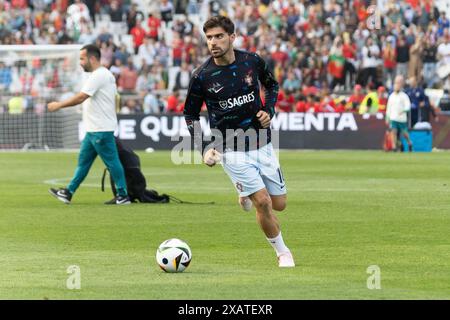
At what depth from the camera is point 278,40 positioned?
41.2 m

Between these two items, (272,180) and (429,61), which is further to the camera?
(429,61)

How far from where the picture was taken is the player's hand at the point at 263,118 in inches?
457

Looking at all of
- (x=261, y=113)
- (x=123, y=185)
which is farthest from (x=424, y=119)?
(x=261, y=113)

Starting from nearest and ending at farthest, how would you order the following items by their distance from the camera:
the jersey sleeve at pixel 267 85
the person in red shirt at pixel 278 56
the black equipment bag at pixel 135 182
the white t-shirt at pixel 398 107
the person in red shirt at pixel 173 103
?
the jersey sleeve at pixel 267 85 < the black equipment bag at pixel 135 182 < the white t-shirt at pixel 398 107 < the person in red shirt at pixel 173 103 < the person in red shirt at pixel 278 56

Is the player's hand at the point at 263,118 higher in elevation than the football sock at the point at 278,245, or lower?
higher

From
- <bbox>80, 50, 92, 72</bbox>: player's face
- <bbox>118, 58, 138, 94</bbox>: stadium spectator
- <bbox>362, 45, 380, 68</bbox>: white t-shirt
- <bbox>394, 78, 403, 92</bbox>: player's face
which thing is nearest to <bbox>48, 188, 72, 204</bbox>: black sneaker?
<bbox>80, 50, 92, 72</bbox>: player's face

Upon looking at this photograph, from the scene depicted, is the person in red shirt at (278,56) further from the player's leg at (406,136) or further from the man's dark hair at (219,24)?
the man's dark hair at (219,24)

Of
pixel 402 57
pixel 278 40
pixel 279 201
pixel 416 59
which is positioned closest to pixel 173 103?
pixel 278 40

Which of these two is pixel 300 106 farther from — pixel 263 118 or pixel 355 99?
pixel 263 118

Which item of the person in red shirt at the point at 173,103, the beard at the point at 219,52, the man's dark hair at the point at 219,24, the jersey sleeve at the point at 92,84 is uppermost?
the man's dark hair at the point at 219,24

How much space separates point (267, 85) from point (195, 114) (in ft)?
2.51

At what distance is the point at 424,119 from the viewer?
37344mm

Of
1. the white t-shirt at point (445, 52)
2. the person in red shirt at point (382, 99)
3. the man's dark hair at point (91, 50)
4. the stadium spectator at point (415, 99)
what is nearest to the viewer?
the man's dark hair at point (91, 50)

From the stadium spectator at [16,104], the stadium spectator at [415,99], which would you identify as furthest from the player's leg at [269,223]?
the stadium spectator at [415,99]
